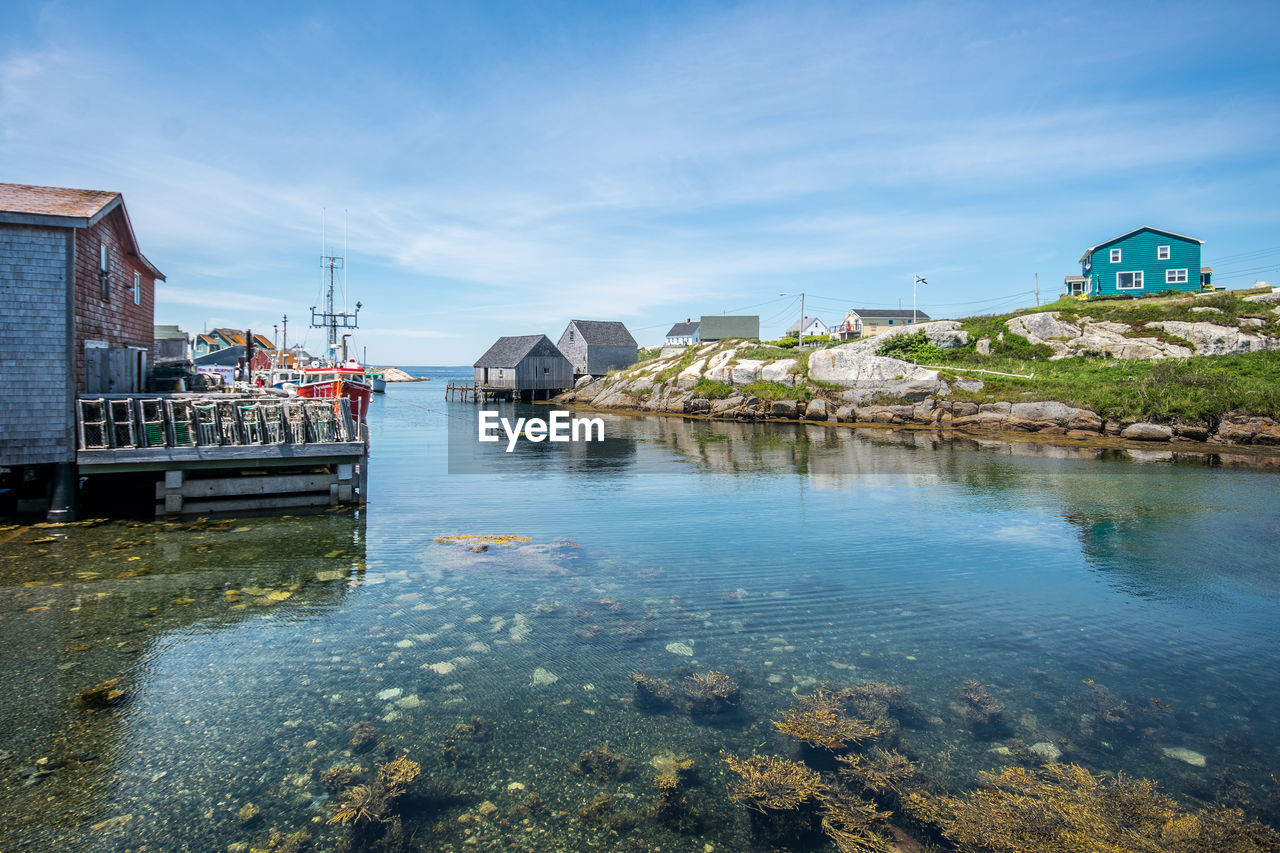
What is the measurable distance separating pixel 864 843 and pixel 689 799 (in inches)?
51.3

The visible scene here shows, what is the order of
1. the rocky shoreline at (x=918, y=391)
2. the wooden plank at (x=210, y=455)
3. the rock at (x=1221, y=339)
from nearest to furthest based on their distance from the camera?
the wooden plank at (x=210, y=455)
the rocky shoreline at (x=918, y=391)
the rock at (x=1221, y=339)

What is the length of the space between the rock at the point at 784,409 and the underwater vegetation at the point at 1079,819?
40446 millimetres

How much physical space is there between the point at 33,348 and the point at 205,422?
320 centimetres

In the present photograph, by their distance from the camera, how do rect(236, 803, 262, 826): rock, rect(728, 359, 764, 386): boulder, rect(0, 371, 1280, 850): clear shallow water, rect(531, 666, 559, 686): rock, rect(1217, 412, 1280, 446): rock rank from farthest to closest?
1. rect(728, 359, 764, 386): boulder
2. rect(1217, 412, 1280, 446): rock
3. rect(531, 666, 559, 686): rock
4. rect(0, 371, 1280, 850): clear shallow water
5. rect(236, 803, 262, 826): rock

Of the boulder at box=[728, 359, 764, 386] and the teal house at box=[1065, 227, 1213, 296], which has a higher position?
the teal house at box=[1065, 227, 1213, 296]

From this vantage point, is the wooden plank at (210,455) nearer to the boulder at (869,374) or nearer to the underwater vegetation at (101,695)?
the underwater vegetation at (101,695)

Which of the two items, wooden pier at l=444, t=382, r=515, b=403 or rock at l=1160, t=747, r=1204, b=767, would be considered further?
wooden pier at l=444, t=382, r=515, b=403

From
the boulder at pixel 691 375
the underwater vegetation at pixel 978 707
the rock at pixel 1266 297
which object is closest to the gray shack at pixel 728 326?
the boulder at pixel 691 375

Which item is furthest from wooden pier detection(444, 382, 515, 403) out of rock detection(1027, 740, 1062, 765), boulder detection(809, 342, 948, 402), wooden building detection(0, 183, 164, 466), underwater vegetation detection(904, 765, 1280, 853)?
underwater vegetation detection(904, 765, 1280, 853)

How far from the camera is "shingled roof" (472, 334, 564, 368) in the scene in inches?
2852

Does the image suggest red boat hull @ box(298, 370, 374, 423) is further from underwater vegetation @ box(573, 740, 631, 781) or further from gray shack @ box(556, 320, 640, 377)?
gray shack @ box(556, 320, 640, 377)

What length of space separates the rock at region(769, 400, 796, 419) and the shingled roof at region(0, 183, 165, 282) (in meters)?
36.9

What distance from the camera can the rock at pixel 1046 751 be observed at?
18.6ft

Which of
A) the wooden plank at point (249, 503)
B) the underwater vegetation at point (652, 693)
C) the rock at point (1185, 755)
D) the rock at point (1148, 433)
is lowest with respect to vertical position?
the rock at point (1185, 755)
